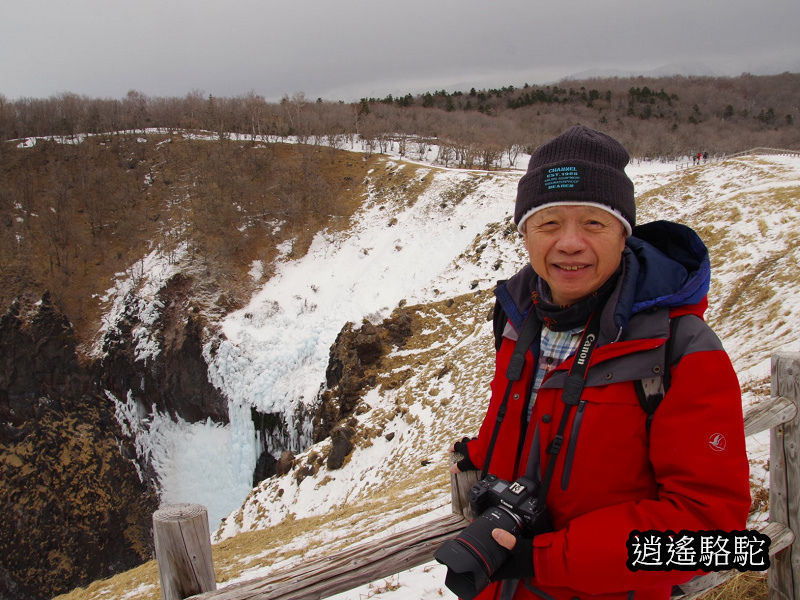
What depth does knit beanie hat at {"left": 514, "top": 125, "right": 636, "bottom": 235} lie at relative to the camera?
6.36ft

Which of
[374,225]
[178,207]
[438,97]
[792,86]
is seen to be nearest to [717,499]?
[374,225]

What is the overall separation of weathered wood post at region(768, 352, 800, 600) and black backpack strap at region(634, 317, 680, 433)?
1.93m

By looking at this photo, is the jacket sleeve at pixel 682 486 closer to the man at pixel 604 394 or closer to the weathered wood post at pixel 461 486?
the man at pixel 604 394

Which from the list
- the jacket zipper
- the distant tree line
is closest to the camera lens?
the jacket zipper

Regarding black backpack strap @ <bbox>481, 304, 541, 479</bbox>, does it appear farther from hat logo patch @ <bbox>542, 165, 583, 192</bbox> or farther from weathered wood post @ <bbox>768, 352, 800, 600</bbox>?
weathered wood post @ <bbox>768, 352, 800, 600</bbox>

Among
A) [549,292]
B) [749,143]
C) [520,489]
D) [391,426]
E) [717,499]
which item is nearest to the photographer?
[717,499]

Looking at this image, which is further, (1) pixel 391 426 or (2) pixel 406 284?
(2) pixel 406 284

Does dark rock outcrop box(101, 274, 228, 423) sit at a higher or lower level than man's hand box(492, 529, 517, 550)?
lower

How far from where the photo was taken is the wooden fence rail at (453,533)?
96.5 inches

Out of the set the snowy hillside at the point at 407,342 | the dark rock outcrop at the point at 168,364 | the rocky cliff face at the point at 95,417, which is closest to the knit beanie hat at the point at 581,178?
the snowy hillside at the point at 407,342

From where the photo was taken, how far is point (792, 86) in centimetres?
13025

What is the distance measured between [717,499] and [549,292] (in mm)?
1090

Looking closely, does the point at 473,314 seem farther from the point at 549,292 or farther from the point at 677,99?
the point at 677,99

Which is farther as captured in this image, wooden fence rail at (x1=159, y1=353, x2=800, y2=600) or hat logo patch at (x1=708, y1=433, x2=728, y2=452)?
wooden fence rail at (x1=159, y1=353, x2=800, y2=600)
